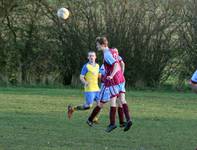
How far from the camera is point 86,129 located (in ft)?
40.0

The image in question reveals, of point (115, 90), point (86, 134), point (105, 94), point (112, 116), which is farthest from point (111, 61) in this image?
point (86, 134)

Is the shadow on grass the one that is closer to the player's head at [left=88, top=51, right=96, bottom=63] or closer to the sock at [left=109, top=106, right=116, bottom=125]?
the sock at [left=109, top=106, right=116, bottom=125]

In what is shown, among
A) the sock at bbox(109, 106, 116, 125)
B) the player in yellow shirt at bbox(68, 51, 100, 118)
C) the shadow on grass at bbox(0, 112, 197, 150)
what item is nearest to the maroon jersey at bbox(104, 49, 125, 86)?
the sock at bbox(109, 106, 116, 125)

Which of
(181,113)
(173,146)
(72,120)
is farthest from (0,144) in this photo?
(181,113)

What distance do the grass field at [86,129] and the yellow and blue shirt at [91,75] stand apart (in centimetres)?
74

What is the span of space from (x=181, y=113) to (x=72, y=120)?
3676mm

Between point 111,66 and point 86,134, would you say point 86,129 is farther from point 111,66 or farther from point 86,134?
point 111,66

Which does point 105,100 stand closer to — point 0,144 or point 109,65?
point 109,65

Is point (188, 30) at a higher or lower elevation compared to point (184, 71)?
higher

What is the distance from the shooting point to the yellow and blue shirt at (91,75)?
Answer: 48.2 ft

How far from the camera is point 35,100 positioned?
19656 millimetres

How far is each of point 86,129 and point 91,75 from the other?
2819 mm

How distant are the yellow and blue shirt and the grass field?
740mm

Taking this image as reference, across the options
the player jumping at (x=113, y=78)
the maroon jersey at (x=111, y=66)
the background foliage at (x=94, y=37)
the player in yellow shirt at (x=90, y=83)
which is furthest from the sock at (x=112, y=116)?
the background foliage at (x=94, y=37)
